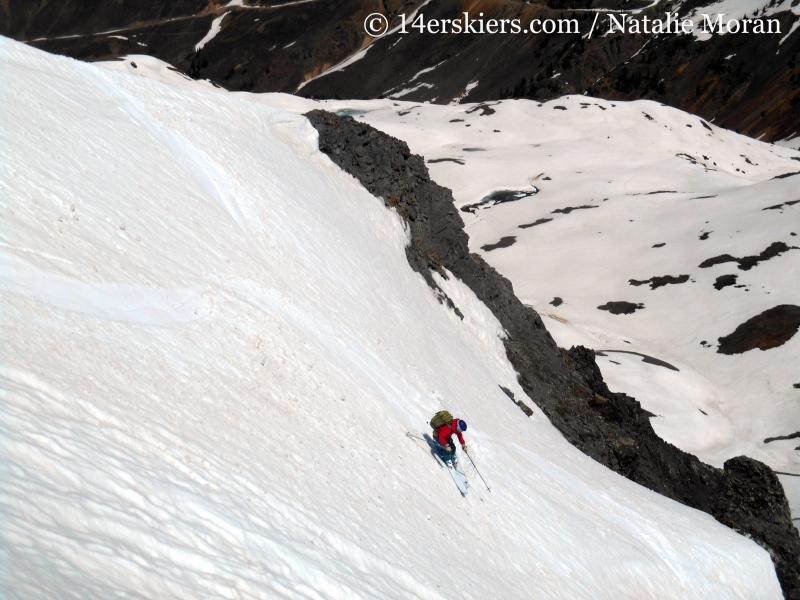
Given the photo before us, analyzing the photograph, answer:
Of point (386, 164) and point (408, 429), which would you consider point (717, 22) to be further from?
point (408, 429)

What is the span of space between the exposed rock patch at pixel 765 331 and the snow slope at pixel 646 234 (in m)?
0.65

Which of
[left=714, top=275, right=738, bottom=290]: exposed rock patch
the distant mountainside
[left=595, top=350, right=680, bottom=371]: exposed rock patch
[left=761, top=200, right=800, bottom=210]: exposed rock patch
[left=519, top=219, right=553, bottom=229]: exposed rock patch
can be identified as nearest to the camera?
[left=595, top=350, right=680, bottom=371]: exposed rock patch

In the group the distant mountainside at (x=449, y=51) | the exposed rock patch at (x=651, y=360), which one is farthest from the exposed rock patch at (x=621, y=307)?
the distant mountainside at (x=449, y=51)

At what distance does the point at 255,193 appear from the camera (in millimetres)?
20328

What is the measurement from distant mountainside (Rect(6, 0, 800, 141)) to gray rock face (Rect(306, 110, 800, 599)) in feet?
355

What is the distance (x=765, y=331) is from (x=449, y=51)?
398ft

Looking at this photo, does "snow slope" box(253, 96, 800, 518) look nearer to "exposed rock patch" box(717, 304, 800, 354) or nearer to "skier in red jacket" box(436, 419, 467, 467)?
"exposed rock patch" box(717, 304, 800, 354)

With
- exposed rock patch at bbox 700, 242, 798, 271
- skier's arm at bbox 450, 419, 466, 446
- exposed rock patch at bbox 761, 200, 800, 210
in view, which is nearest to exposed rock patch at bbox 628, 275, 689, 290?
exposed rock patch at bbox 700, 242, 798, 271

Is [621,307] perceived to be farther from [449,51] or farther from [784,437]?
[449,51]

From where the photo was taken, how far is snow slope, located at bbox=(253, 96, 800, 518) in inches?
1795

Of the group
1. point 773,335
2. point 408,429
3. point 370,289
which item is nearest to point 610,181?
point 773,335

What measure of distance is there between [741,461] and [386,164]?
66.9 ft

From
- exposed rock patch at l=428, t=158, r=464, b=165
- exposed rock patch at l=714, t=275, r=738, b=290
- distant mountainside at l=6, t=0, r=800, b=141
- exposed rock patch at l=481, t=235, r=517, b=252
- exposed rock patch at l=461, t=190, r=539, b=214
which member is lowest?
exposed rock patch at l=714, t=275, r=738, b=290

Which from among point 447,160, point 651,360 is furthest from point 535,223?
point 651,360
